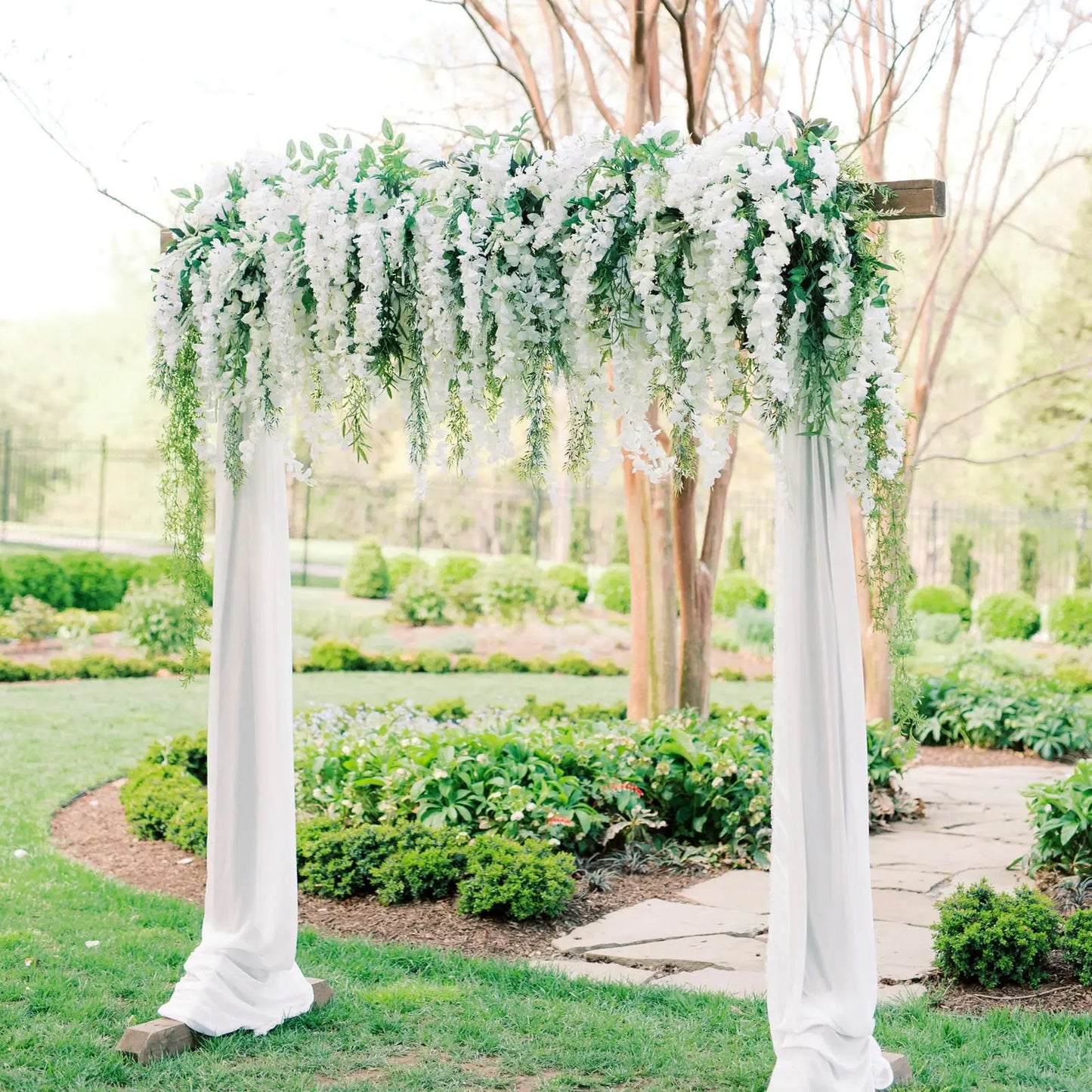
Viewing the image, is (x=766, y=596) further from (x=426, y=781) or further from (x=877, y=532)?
(x=877, y=532)

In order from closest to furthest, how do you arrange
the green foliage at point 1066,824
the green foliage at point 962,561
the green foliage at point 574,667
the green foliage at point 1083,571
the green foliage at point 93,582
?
the green foliage at point 1066,824 < the green foliage at point 574,667 < the green foliage at point 93,582 < the green foliage at point 1083,571 < the green foliage at point 962,561

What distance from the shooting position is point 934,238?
377 inches

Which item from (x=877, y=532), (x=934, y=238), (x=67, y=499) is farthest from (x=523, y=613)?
(x=67, y=499)

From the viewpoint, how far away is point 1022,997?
4.25 m

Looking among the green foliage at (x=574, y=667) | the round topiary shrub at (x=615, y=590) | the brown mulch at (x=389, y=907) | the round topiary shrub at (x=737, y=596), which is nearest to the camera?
the brown mulch at (x=389, y=907)

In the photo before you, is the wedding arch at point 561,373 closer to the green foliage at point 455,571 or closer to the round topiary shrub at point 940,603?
the green foliage at point 455,571

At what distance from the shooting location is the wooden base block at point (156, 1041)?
3660mm

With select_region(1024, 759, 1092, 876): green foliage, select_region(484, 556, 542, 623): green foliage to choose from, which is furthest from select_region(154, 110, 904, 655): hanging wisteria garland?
Result: select_region(484, 556, 542, 623): green foliage

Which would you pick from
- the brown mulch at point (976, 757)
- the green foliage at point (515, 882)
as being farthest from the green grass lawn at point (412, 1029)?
the brown mulch at point (976, 757)

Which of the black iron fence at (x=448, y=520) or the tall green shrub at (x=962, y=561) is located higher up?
the black iron fence at (x=448, y=520)

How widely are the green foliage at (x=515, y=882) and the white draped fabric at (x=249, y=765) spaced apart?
1.17 metres

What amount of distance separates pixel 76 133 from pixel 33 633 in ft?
25.3

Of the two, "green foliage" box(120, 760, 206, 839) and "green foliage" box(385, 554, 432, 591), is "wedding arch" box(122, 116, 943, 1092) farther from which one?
"green foliage" box(385, 554, 432, 591)

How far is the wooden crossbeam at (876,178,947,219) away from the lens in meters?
3.20
